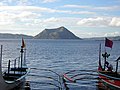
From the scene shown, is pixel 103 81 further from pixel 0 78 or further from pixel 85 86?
pixel 0 78

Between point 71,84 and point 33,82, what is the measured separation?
5.11m

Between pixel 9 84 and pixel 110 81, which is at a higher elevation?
pixel 9 84

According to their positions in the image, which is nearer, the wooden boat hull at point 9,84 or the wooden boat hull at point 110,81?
the wooden boat hull at point 9,84

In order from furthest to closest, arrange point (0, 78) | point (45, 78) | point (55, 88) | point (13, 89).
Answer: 1. point (45, 78)
2. point (55, 88)
3. point (13, 89)
4. point (0, 78)

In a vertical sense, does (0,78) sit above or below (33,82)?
above

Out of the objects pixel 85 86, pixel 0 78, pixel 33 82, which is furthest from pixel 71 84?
pixel 0 78

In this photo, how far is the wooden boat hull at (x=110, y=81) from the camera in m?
30.1

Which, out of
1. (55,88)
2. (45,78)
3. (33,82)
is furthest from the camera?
(45,78)

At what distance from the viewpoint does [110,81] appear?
1247 inches

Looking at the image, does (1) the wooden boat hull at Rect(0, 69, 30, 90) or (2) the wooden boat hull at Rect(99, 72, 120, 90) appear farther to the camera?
(2) the wooden boat hull at Rect(99, 72, 120, 90)

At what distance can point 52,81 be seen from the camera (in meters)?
38.0

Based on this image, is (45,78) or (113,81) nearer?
(113,81)

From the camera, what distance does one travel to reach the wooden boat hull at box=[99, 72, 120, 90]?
3009 cm

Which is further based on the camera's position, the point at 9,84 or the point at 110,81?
the point at 110,81
